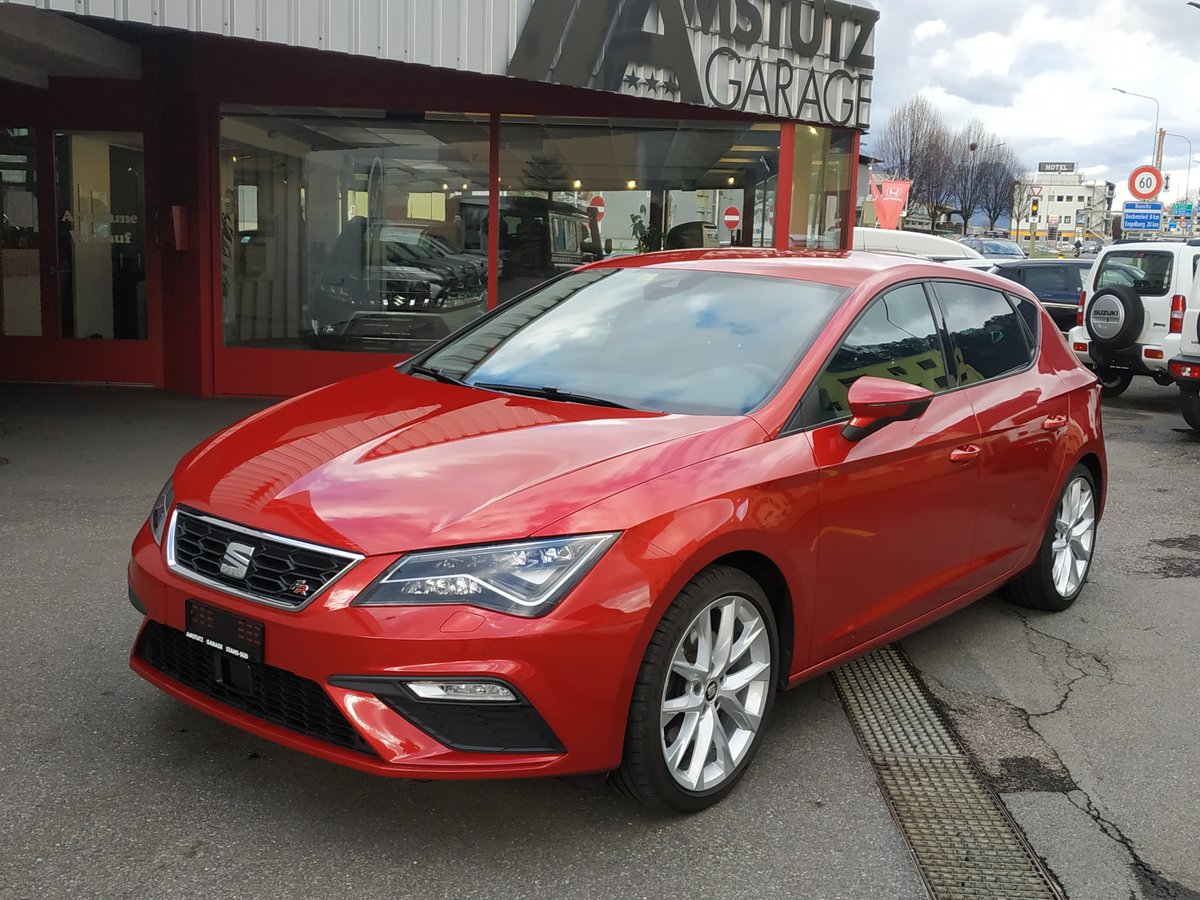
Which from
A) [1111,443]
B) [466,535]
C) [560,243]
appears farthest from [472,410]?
[1111,443]

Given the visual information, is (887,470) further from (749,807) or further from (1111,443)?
(1111,443)

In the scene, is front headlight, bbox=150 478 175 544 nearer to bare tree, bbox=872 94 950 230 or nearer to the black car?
the black car

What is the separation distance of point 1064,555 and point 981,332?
1.25 m

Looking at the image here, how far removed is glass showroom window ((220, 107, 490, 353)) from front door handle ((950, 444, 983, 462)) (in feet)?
Result: 24.2

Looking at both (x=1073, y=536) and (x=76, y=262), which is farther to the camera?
(x=76, y=262)

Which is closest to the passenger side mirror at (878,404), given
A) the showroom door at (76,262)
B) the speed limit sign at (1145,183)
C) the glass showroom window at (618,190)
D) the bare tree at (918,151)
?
the glass showroom window at (618,190)

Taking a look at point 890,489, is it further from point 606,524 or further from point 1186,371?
point 1186,371

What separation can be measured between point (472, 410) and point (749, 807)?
147 centimetres

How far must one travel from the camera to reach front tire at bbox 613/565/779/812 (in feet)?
10.2

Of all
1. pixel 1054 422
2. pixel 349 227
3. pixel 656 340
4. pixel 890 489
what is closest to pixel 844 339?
pixel 890 489

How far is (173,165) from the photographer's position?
10.9 meters

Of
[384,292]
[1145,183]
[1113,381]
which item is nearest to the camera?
[384,292]

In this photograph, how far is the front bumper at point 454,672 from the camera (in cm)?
285

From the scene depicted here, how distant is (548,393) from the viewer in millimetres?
3908
